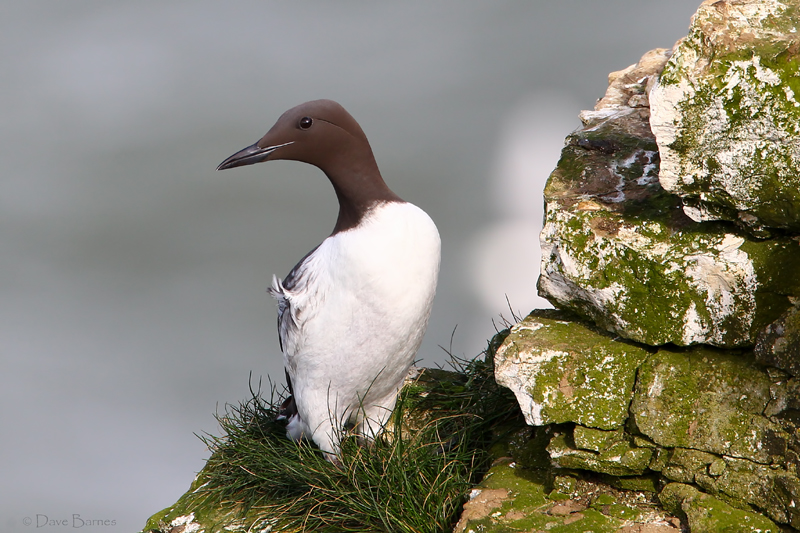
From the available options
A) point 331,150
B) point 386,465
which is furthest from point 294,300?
point 386,465

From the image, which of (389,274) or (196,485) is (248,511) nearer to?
(196,485)

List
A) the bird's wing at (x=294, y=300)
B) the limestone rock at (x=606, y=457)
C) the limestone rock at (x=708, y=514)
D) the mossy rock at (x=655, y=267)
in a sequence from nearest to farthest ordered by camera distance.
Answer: the limestone rock at (x=708, y=514) < the mossy rock at (x=655, y=267) < the limestone rock at (x=606, y=457) < the bird's wing at (x=294, y=300)

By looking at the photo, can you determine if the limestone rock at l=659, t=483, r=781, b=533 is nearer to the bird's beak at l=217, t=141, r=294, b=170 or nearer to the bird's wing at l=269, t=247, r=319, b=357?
the bird's wing at l=269, t=247, r=319, b=357

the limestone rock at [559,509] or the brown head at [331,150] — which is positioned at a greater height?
the brown head at [331,150]

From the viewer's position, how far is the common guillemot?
149 inches

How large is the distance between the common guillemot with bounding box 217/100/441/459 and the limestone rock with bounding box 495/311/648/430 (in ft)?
2.48

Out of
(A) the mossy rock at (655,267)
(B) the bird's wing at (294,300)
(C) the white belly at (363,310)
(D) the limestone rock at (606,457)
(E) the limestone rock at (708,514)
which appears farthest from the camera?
(B) the bird's wing at (294,300)

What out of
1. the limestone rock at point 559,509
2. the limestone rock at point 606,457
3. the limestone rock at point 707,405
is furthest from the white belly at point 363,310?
the limestone rock at point 707,405

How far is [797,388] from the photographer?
2.87 m

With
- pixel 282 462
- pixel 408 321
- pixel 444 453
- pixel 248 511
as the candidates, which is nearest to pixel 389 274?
pixel 408 321

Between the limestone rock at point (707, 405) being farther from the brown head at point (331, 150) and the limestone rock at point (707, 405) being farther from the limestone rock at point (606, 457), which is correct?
the brown head at point (331, 150)

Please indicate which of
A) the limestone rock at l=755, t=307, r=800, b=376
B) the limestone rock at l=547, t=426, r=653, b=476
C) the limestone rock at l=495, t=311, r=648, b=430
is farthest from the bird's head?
the limestone rock at l=755, t=307, r=800, b=376

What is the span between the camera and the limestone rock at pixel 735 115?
2783mm

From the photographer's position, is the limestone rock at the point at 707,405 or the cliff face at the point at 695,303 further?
the limestone rock at the point at 707,405
